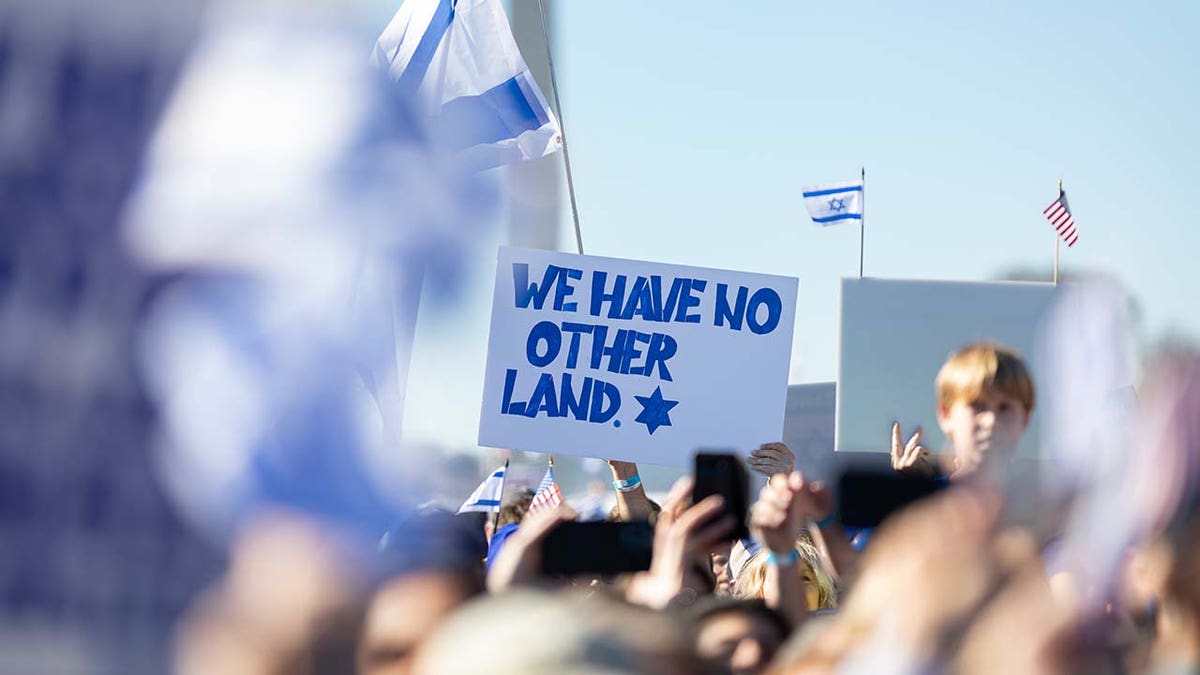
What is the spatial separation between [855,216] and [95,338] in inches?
706

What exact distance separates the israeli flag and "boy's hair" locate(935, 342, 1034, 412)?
384 centimetres

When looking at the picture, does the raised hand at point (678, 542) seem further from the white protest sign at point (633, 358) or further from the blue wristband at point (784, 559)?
A: the white protest sign at point (633, 358)

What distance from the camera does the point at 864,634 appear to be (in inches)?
61.0

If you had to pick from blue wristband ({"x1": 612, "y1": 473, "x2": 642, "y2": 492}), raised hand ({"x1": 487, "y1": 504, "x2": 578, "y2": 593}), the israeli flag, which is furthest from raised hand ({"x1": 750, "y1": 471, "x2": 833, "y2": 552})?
the israeli flag

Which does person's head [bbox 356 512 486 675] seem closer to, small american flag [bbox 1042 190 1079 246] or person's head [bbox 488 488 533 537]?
person's head [bbox 488 488 533 537]

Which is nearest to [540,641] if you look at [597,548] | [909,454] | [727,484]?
[597,548]

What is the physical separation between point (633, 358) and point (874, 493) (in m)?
3.95

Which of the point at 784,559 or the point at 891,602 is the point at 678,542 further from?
the point at 891,602

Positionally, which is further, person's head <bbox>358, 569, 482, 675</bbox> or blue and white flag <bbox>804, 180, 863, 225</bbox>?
blue and white flag <bbox>804, 180, 863, 225</bbox>

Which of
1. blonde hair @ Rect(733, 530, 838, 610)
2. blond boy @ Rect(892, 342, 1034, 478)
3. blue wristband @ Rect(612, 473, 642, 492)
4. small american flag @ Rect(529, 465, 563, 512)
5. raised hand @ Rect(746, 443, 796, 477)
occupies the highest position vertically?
blond boy @ Rect(892, 342, 1034, 478)

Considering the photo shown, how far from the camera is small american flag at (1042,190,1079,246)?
17156mm

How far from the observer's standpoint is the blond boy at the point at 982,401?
249 cm

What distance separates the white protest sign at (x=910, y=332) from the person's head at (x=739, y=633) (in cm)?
1554

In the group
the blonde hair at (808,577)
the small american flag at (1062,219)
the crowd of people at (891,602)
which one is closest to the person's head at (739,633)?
the crowd of people at (891,602)
